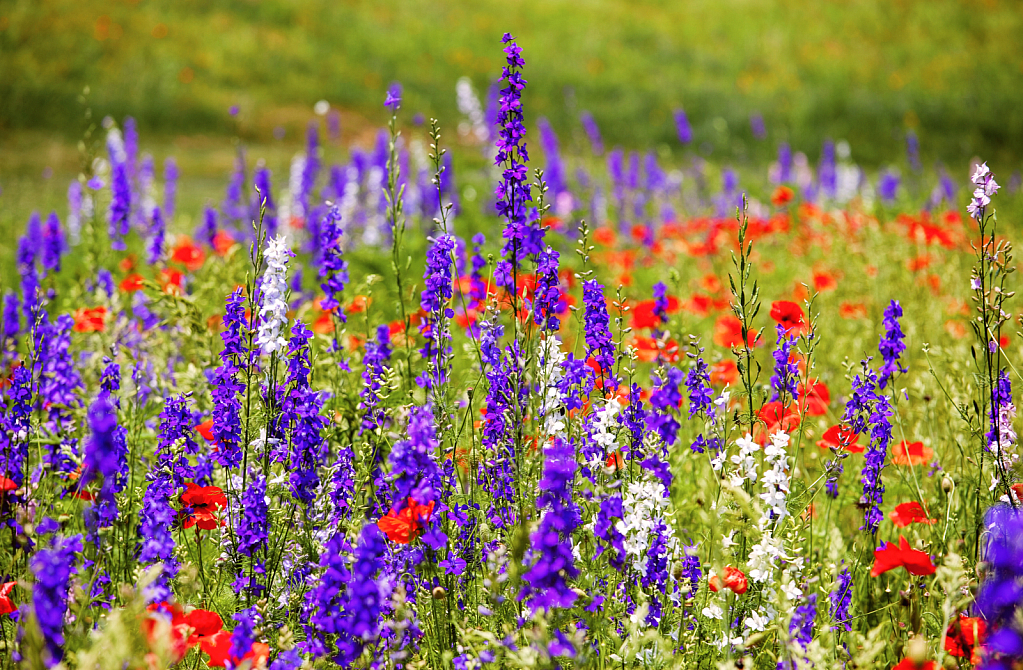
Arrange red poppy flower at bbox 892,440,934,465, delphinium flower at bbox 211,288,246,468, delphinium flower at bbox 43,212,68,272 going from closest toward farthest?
delphinium flower at bbox 211,288,246,468 → red poppy flower at bbox 892,440,934,465 → delphinium flower at bbox 43,212,68,272

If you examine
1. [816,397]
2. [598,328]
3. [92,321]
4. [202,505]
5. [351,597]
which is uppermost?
[92,321]

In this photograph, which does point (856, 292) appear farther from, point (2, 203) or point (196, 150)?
point (196, 150)

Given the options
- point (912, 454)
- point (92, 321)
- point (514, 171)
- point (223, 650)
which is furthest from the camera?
point (92, 321)

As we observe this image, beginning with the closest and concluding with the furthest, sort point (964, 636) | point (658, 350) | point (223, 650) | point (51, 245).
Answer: point (223, 650)
point (964, 636)
point (658, 350)
point (51, 245)

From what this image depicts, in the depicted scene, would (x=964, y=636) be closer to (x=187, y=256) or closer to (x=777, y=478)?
(x=777, y=478)

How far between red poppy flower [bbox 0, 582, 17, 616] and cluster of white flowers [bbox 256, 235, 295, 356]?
0.69 m

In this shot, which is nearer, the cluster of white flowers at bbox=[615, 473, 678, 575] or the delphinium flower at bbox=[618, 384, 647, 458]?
the cluster of white flowers at bbox=[615, 473, 678, 575]

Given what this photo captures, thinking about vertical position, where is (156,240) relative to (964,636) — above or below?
above

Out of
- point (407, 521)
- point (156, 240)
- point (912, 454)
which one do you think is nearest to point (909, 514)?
point (912, 454)

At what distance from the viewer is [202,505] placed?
5.82 feet

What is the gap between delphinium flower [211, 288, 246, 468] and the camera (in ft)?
5.79

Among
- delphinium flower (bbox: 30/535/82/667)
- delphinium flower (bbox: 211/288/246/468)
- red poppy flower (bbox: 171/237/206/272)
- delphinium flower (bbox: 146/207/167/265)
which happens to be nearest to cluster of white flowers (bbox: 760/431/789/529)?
delphinium flower (bbox: 211/288/246/468)

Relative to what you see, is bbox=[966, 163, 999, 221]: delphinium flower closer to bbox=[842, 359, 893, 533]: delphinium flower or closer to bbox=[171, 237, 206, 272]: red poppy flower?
bbox=[842, 359, 893, 533]: delphinium flower

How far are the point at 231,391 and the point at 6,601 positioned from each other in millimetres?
607
